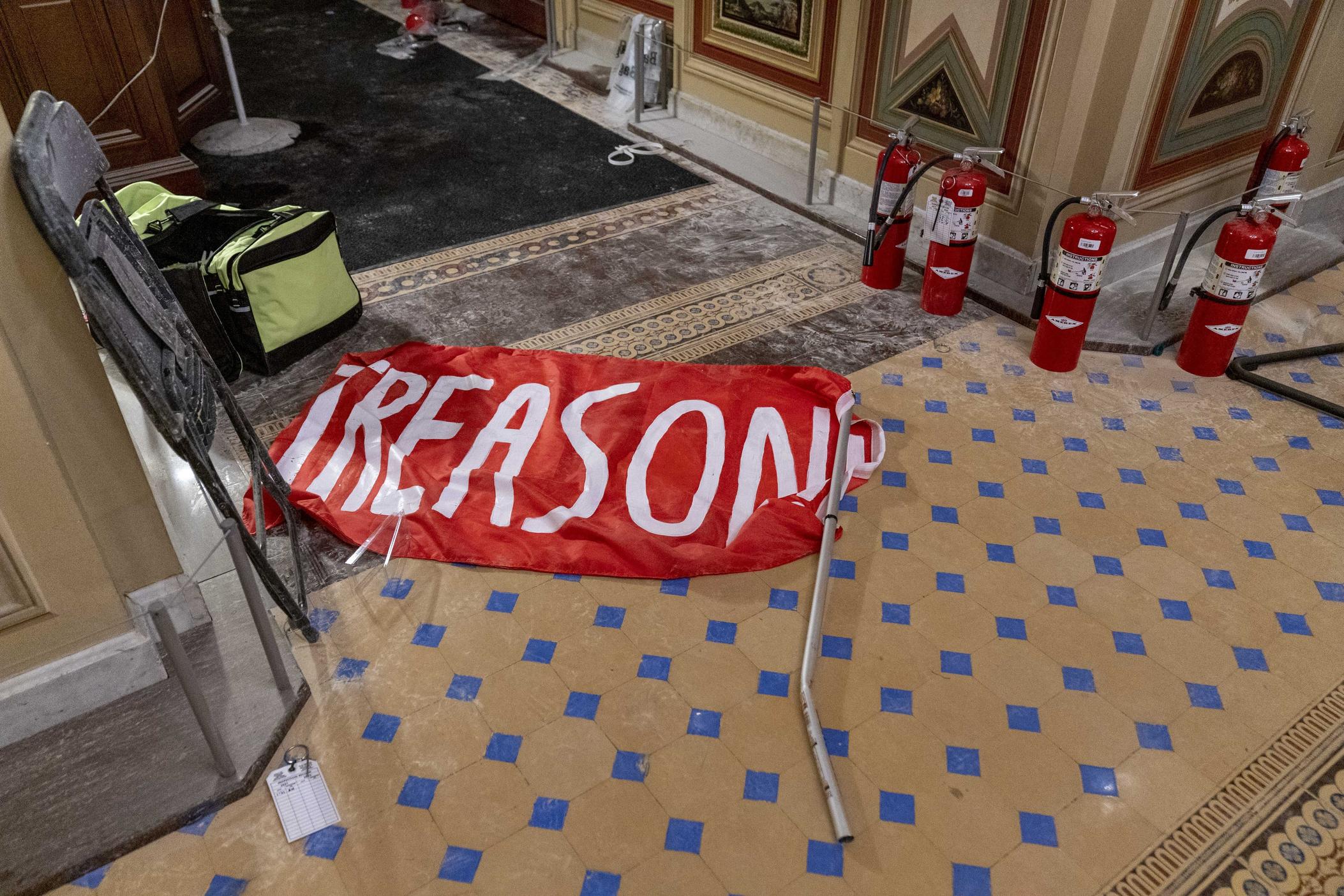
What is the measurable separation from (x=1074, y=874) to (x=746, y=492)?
5.06 ft

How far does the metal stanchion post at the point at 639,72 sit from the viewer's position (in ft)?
21.2

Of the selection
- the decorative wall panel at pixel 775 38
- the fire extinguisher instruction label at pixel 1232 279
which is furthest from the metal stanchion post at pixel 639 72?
the fire extinguisher instruction label at pixel 1232 279

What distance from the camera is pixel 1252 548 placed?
10.6 ft

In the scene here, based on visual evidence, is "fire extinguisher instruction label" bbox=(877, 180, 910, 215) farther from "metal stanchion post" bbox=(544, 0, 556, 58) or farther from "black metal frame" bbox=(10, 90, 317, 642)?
"metal stanchion post" bbox=(544, 0, 556, 58)

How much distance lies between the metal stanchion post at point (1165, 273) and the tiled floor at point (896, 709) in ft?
2.68

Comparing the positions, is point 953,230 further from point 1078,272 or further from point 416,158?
point 416,158

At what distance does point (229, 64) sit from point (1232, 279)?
586 cm

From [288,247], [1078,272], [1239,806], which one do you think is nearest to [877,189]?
[1078,272]

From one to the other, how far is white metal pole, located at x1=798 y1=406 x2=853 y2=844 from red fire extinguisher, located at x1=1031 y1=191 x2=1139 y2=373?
1.02 m

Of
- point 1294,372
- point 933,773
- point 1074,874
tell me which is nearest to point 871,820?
point 933,773

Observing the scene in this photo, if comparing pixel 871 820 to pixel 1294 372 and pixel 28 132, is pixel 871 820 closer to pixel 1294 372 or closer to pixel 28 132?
pixel 28 132

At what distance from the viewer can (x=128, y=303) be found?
2443 mm

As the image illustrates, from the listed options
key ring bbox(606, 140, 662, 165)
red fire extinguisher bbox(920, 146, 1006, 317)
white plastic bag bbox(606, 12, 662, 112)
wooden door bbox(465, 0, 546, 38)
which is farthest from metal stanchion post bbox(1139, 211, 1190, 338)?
wooden door bbox(465, 0, 546, 38)

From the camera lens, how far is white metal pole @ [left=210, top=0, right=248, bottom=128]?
6.07 meters
